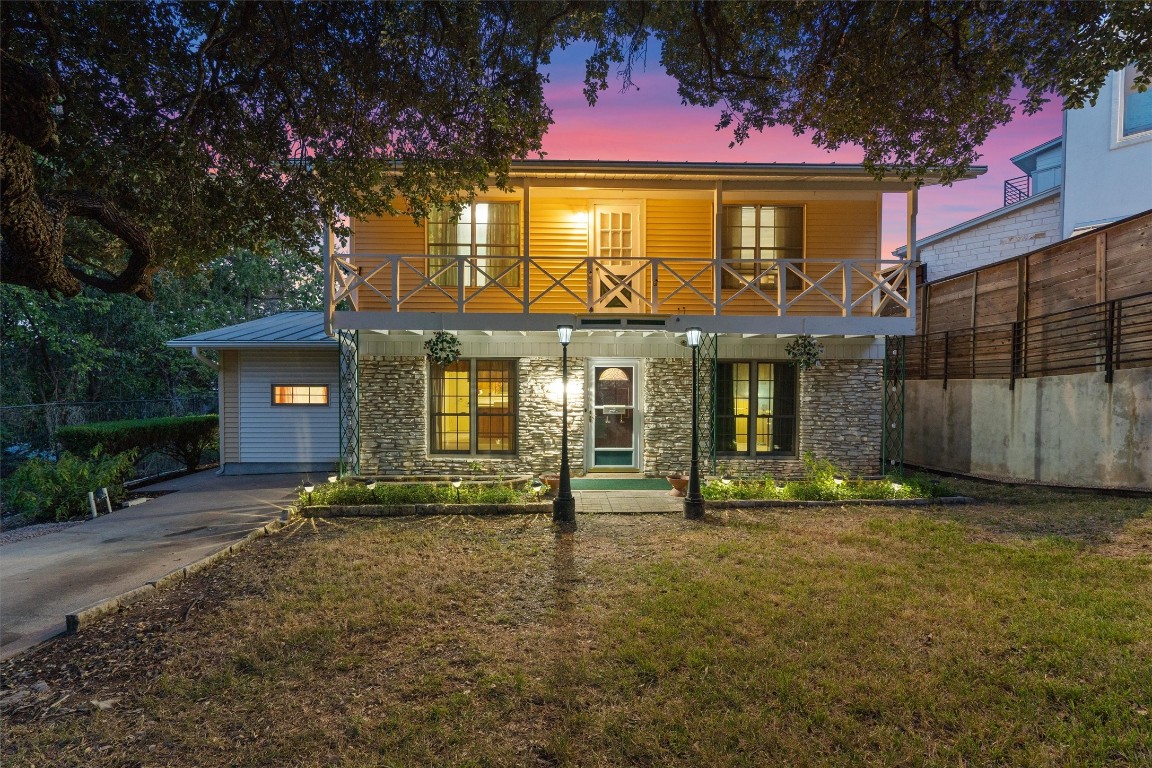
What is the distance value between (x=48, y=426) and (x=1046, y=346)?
2342 centimetres

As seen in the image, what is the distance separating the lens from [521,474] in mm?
10133

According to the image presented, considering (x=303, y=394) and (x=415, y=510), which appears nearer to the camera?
(x=415, y=510)

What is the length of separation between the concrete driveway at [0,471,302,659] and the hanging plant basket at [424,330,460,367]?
140 inches

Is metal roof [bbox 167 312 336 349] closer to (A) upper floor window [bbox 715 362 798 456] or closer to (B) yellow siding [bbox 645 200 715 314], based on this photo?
(B) yellow siding [bbox 645 200 715 314]

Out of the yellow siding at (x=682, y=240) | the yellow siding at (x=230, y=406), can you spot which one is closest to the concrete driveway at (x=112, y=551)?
the yellow siding at (x=230, y=406)

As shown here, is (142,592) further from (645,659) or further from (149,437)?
(149,437)

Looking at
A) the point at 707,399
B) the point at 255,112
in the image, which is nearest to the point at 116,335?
the point at 255,112

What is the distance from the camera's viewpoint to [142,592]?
16.5ft

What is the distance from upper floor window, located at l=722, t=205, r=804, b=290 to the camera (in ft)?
34.9

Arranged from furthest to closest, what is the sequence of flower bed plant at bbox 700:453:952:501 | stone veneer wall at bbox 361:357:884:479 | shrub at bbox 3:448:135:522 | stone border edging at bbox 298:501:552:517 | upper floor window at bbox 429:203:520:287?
upper floor window at bbox 429:203:520:287 → stone veneer wall at bbox 361:357:884:479 → flower bed plant at bbox 700:453:952:501 → shrub at bbox 3:448:135:522 → stone border edging at bbox 298:501:552:517

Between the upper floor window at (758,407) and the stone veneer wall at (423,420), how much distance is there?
119 inches

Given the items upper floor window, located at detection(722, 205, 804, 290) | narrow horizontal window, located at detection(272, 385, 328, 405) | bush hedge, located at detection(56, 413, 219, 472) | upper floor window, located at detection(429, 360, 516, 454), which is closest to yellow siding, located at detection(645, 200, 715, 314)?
upper floor window, located at detection(722, 205, 804, 290)

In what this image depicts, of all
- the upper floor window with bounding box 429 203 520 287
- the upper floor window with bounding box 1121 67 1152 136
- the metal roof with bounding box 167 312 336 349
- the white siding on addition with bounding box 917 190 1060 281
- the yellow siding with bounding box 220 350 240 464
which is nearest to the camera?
the upper floor window with bounding box 429 203 520 287

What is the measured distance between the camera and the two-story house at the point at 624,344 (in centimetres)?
995
